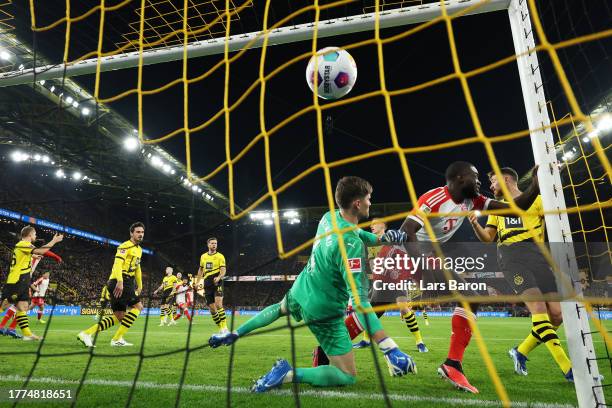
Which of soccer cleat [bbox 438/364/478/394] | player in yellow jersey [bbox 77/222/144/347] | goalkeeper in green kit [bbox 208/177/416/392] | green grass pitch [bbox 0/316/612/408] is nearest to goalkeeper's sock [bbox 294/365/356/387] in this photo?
goalkeeper in green kit [bbox 208/177/416/392]

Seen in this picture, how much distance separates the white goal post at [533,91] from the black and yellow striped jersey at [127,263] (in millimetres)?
2952

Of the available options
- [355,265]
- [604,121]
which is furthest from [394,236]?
[604,121]

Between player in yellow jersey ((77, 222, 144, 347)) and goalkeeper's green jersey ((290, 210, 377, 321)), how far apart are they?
279 cm

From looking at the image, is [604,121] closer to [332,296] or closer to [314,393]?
[332,296]

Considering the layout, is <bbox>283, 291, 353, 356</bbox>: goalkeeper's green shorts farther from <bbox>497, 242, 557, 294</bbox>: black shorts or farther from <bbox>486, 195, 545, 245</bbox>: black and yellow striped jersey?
<bbox>486, 195, 545, 245</bbox>: black and yellow striped jersey

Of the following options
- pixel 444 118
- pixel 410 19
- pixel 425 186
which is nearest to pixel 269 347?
pixel 410 19

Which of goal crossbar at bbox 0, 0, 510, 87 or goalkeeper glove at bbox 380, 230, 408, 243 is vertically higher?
goal crossbar at bbox 0, 0, 510, 87

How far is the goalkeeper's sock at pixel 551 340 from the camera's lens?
3.28m

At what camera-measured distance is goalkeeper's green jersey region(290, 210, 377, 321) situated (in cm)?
276

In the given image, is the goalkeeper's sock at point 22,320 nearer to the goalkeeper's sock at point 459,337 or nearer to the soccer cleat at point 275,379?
the soccer cleat at point 275,379

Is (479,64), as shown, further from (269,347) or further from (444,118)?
(269,347)

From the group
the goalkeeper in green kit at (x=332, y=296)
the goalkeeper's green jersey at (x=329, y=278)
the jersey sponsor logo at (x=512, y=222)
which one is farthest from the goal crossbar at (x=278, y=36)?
the jersey sponsor logo at (x=512, y=222)

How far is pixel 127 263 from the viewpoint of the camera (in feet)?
20.4

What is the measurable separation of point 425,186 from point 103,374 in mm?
24619
